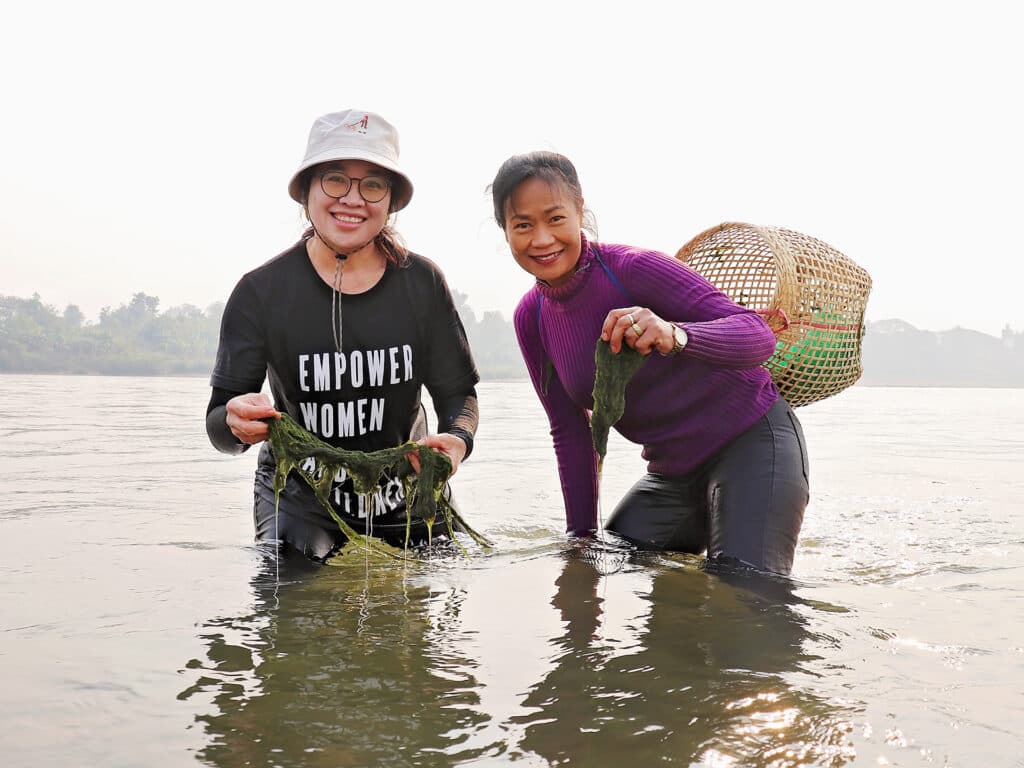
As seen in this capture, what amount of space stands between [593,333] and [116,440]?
915 cm

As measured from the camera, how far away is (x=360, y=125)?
3922mm

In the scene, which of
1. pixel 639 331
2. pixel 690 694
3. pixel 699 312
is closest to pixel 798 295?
pixel 699 312

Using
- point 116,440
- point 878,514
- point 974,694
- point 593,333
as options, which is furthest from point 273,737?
point 116,440

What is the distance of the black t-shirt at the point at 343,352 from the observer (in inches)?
158

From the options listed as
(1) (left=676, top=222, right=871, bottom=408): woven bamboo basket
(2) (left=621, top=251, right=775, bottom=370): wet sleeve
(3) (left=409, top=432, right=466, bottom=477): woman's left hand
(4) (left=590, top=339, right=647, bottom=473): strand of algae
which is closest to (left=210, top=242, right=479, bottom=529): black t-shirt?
(3) (left=409, top=432, right=466, bottom=477): woman's left hand

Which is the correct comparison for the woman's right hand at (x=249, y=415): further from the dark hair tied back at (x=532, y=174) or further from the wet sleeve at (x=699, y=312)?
the wet sleeve at (x=699, y=312)

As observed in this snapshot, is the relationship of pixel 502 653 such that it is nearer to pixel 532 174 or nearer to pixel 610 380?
pixel 610 380

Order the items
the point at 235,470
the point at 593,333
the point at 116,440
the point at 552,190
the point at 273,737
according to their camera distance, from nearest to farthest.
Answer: the point at 273,737
the point at 552,190
the point at 593,333
the point at 235,470
the point at 116,440

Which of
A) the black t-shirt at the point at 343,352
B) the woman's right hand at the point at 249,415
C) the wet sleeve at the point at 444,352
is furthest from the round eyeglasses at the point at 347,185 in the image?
the woman's right hand at the point at 249,415

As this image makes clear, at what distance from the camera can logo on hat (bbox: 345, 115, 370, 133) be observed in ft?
12.8

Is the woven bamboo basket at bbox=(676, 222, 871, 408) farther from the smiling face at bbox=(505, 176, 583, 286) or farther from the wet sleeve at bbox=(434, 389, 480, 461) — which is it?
the wet sleeve at bbox=(434, 389, 480, 461)

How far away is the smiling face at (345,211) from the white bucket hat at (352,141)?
7cm

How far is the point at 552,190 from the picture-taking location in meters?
3.64

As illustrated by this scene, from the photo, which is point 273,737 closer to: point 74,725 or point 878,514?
point 74,725
